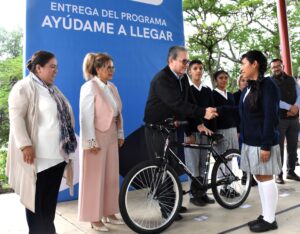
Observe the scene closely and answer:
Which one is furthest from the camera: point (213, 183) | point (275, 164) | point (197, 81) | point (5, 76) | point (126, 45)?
point (5, 76)

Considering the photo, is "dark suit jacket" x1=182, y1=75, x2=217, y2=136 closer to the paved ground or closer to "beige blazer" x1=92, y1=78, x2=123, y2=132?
the paved ground

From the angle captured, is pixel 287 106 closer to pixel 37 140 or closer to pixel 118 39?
pixel 118 39

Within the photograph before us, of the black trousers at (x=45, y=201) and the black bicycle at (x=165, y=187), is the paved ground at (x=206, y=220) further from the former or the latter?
the black trousers at (x=45, y=201)

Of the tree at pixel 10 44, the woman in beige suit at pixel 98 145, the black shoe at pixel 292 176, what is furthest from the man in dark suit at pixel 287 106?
the tree at pixel 10 44

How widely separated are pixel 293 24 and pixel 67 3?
30.3 feet

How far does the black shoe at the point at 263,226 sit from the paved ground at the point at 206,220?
47 millimetres

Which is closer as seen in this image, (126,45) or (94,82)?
(94,82)

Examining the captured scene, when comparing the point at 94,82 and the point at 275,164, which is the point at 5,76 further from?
the point at 275,164

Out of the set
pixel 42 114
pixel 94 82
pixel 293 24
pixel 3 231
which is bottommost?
pixel 3 231

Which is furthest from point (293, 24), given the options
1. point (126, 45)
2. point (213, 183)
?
point (213, 183)

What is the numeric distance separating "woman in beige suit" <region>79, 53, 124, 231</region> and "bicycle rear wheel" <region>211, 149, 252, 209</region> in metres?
1.04

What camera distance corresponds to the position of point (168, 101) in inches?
122

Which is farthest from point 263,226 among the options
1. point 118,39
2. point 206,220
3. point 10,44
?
point 10,44

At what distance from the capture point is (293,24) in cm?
1129
